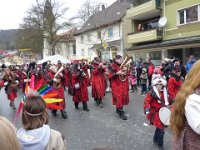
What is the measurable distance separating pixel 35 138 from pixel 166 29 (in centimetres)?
2095

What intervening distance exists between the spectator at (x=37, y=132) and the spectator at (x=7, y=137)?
112 centimetres

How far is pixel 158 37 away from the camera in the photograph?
23.0 metres

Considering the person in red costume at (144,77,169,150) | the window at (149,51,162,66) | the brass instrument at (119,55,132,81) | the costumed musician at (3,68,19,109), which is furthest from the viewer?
the window at (149,51,162,66)

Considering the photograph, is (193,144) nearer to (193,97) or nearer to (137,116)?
(193,97)

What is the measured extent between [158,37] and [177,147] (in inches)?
848

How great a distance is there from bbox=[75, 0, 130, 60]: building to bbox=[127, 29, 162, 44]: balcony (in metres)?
2.89

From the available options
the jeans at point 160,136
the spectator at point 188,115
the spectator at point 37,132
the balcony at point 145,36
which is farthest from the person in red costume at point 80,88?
the balcony at point 145,36

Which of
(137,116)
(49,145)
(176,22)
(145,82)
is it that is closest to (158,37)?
(176,22)

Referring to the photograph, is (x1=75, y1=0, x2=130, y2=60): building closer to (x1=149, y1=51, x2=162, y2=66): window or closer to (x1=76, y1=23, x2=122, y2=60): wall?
(x1=76, y1=23, x2=122, y2=60): wall

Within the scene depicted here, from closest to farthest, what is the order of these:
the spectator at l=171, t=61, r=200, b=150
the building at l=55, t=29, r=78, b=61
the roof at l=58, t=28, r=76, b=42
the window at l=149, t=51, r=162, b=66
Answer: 1. the spectator at l=171, t=61, r=200, b=150
2. the window at l=149, t=51, r=162, b=66
3. the roof at l=58, t=28, r=76, b=42
4. the building at l=55, t=29, r=78, b=61

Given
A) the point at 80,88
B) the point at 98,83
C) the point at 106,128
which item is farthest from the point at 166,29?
the point at 106,128

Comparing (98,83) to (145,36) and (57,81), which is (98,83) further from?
(145,36)

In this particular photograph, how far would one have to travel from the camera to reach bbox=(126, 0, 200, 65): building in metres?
19.2

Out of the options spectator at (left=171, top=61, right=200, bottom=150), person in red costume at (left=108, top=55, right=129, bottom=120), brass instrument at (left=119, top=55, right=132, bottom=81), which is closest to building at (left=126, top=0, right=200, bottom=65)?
brass instrument at (left=119, top=55, right=132, bottom=81)
